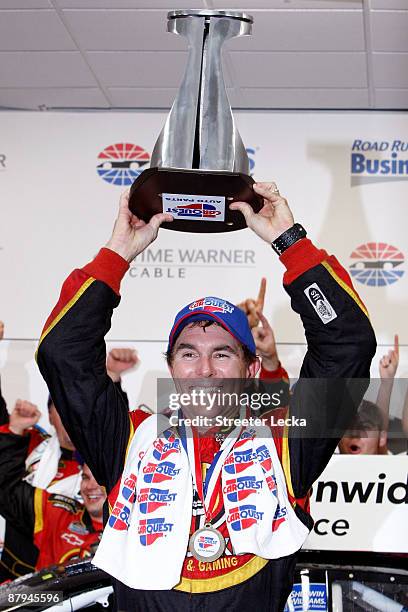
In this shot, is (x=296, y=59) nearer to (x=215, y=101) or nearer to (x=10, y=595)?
(x=215, y=101)

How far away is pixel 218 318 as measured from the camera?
2127mm

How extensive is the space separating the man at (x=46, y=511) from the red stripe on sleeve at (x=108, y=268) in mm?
2388

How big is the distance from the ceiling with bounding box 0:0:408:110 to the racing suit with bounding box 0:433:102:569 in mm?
1927

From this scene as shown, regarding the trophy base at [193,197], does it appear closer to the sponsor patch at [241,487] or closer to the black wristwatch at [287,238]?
the black wristwatch at [287,238]

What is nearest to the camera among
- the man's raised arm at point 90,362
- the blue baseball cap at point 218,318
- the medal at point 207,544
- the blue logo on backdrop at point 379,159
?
the medal at point 207,544

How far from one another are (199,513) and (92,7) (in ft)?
8.81

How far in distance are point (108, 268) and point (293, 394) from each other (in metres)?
0.54

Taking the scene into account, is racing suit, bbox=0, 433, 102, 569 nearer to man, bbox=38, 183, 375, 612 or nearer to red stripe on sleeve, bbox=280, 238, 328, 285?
man, bbox=38, 183, 375, 612

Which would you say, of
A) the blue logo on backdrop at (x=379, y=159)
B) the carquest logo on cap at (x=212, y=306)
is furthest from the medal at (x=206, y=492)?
the blue logo on backdrop at (x=379, y=159)

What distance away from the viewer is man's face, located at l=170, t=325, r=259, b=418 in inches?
81.0

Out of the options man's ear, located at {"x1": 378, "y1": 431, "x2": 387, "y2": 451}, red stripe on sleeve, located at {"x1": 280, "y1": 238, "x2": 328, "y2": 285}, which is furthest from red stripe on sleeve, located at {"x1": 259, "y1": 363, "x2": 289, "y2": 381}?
red stripe on sleeve, located at {"x1": 280, "y1": 238, "x2": 328, "y2": 285}

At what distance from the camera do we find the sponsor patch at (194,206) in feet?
6.77

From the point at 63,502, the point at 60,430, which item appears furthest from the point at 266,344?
the point at 63,502

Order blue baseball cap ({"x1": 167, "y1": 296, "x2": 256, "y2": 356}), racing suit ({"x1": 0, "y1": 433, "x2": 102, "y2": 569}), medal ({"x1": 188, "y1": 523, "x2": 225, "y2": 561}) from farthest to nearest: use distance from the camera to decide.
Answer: racing suit ({"x1": 0, "y1": 433, "x2": 102, "y2": 569})
blue baseball cap ({"x1": 167, "y1": 296, "x2": 256, "y2": 356})
medal ({"x1": 188, "y1": 523, "x2": 225, "y2": 561})
